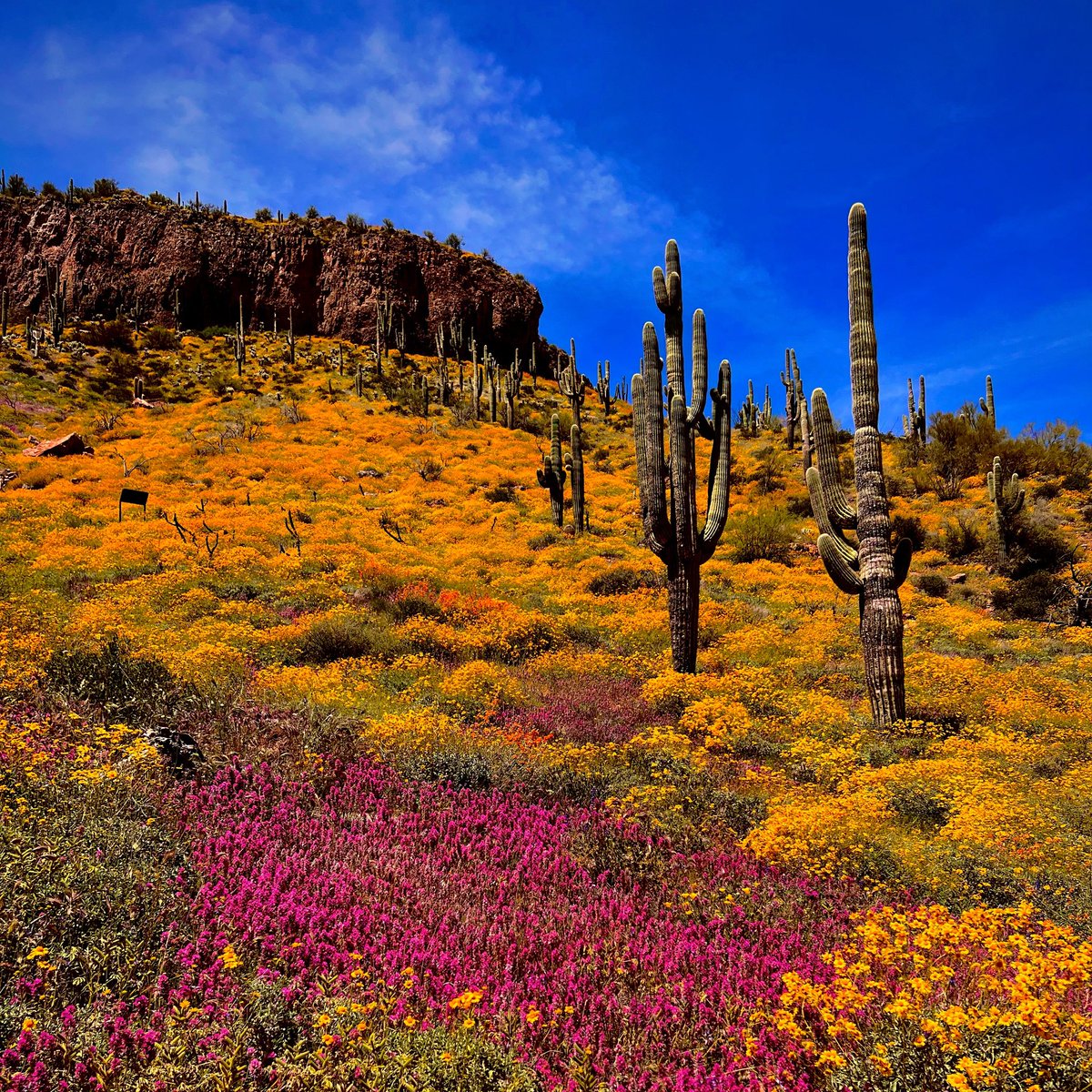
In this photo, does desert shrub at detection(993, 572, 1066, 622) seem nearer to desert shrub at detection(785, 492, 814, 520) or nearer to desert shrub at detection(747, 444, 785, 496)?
desert shrub at detection(785, 492, 814, 520)

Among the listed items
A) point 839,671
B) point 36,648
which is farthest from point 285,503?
point 839,671

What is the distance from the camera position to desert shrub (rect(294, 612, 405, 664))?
10.5m

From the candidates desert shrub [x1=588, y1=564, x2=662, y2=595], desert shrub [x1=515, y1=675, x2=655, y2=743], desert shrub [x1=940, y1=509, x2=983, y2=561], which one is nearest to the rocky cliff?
desert shrub [x1=588, y1=564, x2=662, y2=595]

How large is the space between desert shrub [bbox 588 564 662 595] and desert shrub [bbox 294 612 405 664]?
7.01m

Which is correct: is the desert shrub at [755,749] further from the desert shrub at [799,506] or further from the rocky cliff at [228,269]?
the rocky cliff at [228,269]

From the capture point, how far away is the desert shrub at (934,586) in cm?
1858

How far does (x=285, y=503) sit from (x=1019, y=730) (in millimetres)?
21666

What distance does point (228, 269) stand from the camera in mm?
58812

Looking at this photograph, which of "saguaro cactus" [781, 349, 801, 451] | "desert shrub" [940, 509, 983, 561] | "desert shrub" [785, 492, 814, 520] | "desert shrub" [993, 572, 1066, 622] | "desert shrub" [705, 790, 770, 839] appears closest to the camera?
"desert shrub" [705, 790, 770, 839]

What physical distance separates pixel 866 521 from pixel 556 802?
7.32 m

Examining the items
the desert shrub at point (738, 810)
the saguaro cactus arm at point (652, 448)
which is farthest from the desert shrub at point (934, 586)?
the desert shrub at point (738, 810)

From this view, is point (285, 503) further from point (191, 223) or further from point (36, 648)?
point (191, 223)

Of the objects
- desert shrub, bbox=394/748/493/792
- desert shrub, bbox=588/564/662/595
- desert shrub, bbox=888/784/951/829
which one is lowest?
desert shrub, bbox=888/784/951/829

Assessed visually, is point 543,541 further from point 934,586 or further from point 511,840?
point 511,840
